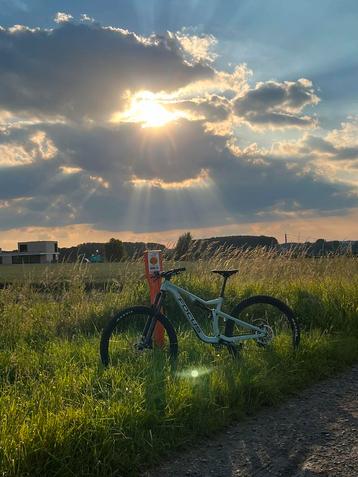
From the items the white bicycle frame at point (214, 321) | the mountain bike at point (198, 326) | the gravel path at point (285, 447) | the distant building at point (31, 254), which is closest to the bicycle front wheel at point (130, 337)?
the mountain bike at point (198, 326)

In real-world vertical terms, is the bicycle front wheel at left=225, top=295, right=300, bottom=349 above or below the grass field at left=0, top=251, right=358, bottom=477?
above

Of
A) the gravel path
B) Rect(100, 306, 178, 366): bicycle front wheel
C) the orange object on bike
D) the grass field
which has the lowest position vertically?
the gravel path

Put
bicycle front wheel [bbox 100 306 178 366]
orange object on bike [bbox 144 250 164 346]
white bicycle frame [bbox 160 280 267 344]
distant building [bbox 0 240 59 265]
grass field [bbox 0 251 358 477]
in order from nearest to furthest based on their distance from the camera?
1. grass field [bbox 0 251 358 477]
2. bicycle front wheel [bbox 100 306 178 366]
3. white bicycle frame [bbox 160 280 267 344]
4. orange object on bike [bbox 144 250 164 346]
5. distant building [bbox 0 240 59 265]

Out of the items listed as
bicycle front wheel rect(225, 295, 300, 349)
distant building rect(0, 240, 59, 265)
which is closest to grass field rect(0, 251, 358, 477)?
bicycle front wheel rect(225, 295, 300, 349)

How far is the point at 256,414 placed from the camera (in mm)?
5113

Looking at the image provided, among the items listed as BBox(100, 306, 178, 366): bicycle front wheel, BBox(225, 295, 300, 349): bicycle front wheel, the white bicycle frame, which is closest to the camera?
BBox(100, 306, 178, 366): bicycle front wheel

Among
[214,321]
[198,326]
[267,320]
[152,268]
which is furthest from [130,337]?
[267,320]

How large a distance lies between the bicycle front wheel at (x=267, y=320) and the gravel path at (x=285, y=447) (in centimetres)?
132

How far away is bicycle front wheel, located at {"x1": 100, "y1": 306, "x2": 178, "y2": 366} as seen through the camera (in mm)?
6082

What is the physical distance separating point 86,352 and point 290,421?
2.80 meters

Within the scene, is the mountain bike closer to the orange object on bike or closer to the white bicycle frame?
the white bicycle frame

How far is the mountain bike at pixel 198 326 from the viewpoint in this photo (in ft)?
20.2

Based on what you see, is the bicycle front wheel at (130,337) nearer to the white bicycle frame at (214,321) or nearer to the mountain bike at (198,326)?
the mountain bike at (198,326)

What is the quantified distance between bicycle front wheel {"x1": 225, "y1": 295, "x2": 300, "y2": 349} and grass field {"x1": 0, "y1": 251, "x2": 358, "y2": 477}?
16 centimetres
